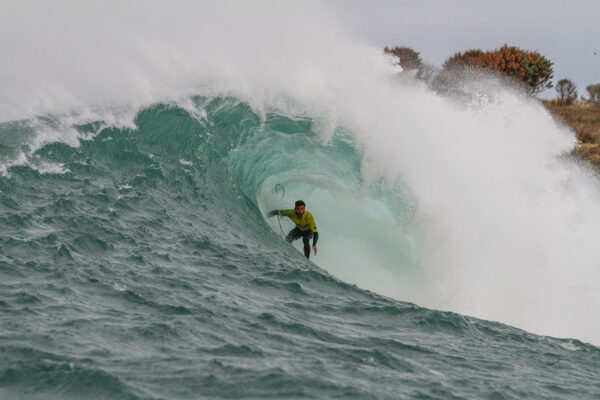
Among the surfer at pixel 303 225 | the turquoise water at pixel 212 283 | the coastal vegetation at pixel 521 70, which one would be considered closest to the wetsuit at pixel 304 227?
the surfer at pixel 303 225

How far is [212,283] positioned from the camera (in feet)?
28.1

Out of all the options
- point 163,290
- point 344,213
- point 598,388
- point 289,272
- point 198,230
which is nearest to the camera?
point 598,388

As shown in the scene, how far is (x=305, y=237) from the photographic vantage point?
43.5 ft

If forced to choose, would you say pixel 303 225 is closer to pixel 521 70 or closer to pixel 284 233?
pixel 284 233

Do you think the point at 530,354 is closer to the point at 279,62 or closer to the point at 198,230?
the point at 198,230

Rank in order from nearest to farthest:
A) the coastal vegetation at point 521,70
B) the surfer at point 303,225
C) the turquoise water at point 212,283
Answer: the turquoise water at point 212,283 < the surfer at point 303,225 < the coastal vegetation at point 521,70

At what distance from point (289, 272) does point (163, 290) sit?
7.96 feet

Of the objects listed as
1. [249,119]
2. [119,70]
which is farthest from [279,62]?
[119,70]

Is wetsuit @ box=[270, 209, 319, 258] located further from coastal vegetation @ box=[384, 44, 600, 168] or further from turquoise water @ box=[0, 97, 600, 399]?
coastal vegetation @ box=[384, 44, 600, 168]

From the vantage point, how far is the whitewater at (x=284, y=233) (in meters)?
6.08

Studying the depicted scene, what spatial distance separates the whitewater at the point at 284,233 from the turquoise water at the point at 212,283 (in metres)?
0.04

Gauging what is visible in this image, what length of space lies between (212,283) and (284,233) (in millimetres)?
6378

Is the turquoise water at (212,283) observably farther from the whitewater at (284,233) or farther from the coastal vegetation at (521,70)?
the coastal vegetation at (521,70)

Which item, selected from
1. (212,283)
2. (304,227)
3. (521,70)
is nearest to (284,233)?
(304,227)
